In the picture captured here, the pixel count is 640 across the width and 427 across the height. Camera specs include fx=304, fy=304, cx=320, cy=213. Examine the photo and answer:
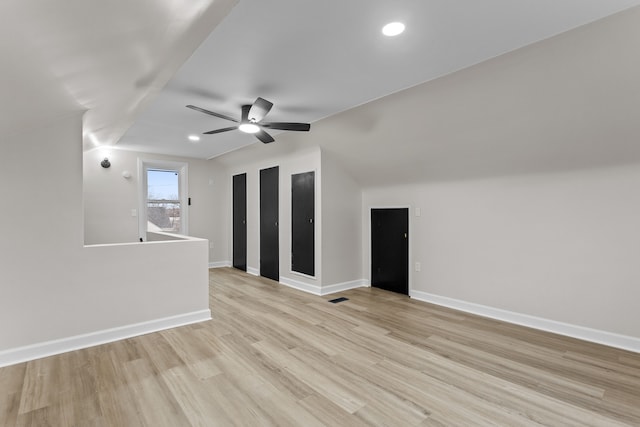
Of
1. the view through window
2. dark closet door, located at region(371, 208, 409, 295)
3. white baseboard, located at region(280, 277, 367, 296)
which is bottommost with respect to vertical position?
white baseboard, located at region(280, 277, 367, 296)

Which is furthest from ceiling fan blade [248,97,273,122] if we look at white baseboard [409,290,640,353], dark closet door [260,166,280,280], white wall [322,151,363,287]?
white baseboard [409,290,640,353]

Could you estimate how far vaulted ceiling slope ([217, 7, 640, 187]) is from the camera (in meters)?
2.12

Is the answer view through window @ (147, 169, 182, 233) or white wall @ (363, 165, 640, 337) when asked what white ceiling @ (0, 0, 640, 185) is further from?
view through window @ (147, 169, 182, 233)

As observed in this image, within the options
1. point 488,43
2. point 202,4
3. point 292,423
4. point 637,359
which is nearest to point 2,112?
point 202,4

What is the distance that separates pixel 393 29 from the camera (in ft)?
6.55

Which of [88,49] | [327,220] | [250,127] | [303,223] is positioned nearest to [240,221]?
[303,223]

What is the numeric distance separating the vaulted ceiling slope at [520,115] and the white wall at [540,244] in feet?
0.63

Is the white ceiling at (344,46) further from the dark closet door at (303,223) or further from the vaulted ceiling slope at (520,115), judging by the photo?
the dark closet door at (303,223)

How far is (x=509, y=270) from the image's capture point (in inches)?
135

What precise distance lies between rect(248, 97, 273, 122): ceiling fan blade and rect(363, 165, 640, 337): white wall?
242 cm

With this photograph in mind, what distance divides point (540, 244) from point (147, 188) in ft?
21.4

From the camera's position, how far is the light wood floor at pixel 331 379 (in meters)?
1.82

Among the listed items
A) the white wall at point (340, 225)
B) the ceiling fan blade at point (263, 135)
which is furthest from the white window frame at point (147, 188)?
the ceiling fan blade at point (263, 135)

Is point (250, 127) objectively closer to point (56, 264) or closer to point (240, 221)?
point (56, 264)
